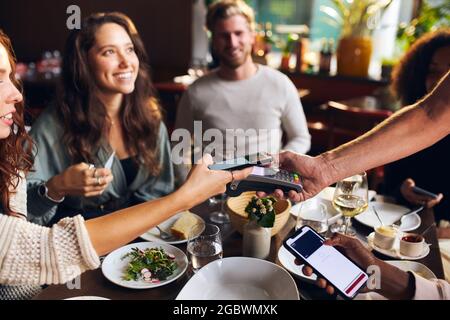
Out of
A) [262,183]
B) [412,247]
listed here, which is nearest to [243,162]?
[262,183]

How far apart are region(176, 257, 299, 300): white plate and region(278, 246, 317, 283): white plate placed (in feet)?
0.24

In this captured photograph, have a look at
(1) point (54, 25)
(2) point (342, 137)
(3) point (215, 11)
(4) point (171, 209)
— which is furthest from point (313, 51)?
(4) point (171, 209)

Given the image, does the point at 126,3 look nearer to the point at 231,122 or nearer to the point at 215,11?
the point at 215,11

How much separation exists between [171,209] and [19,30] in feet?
17.2

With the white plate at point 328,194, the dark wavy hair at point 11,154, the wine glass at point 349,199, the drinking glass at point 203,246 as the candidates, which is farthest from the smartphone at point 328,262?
the dark wavy hair at point 11,154

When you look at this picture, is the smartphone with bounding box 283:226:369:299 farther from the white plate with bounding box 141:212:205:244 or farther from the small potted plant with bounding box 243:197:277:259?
the white plate with bounding box 141:212:205:244

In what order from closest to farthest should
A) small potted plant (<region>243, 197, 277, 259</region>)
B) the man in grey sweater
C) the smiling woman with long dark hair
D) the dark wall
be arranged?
1. small potted plant (<region>243, 197, 277, 259</region>)
2. the smiling woman with long dark hair
3. the man in grey sweater
4. the dark wall

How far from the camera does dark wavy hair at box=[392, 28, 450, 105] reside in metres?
2.04

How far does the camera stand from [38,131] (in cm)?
177

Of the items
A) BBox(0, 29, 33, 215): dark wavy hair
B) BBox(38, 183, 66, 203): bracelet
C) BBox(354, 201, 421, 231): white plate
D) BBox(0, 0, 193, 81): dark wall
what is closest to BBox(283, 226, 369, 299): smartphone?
BBox(354, 201, 421, 231): white plate

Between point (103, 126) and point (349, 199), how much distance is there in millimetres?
1114

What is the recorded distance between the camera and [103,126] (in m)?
1.90

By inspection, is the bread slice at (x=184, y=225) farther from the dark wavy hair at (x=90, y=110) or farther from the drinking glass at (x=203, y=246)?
the dark wavy hair at (x=90, y=110)

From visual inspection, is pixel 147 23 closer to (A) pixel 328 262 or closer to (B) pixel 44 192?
(B) pixel 44 192
